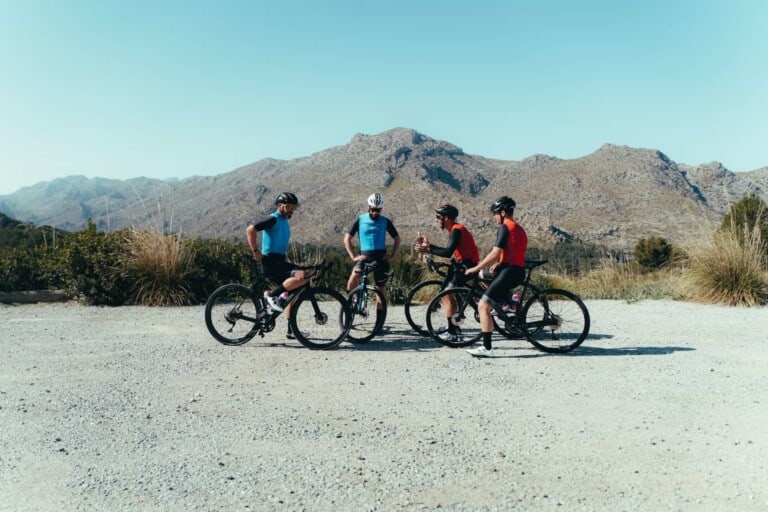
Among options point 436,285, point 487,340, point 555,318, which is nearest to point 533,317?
point 555,318

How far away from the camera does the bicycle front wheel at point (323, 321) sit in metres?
7.98

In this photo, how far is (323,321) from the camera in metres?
8.39

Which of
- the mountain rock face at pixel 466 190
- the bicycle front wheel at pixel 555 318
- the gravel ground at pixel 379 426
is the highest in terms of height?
the mountain rock face at pixel 466 190

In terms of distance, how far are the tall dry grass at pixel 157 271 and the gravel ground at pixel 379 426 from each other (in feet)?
10.6

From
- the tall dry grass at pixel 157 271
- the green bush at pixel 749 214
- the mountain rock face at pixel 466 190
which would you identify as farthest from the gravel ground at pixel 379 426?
the mountain rock face at pixel 466 190

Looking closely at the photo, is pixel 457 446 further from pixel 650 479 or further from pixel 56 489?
pixel 56 489

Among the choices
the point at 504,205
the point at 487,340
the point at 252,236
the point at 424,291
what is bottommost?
the point at 487,340

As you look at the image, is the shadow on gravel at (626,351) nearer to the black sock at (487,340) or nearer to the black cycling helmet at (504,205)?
the black sock at (487,340)

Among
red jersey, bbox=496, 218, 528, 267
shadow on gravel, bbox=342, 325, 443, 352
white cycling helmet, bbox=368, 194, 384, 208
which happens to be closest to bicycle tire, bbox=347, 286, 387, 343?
shadow on gravel, bbox=342, 325, 443, 352

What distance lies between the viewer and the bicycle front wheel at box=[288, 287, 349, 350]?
798 cm

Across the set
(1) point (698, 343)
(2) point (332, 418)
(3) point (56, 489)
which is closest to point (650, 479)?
(2) point (332, 418)

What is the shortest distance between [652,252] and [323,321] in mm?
16758

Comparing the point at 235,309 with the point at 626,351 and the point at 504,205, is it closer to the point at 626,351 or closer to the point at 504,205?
the point at 504,205

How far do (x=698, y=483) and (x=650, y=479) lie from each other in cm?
30
